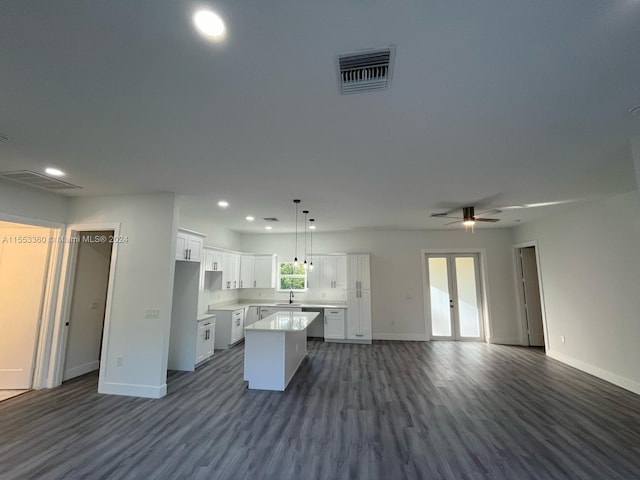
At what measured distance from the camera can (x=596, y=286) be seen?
4.60 meters

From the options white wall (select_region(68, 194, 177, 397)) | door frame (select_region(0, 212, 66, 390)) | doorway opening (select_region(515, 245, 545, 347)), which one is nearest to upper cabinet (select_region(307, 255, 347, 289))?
white wall (select_region(68, 194, 177, 397))

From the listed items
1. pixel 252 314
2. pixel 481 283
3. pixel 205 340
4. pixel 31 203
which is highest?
pixel 31 203

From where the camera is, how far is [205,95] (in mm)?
1923

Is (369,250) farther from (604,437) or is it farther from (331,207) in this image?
(604,437)

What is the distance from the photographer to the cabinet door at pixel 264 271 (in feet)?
24.8

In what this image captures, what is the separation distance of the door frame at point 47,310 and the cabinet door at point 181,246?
1754 mm

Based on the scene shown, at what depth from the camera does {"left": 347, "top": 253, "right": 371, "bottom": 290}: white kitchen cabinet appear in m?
6.99

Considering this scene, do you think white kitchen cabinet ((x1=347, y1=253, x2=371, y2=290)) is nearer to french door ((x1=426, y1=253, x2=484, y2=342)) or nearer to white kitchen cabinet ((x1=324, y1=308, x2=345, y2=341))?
white kitchen cabinet ((x1=324, y1=308, x2=345, y2=341))

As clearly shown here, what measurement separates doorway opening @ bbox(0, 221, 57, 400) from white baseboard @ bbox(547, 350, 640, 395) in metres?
8.84

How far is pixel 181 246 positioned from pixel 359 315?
4442 millimetres

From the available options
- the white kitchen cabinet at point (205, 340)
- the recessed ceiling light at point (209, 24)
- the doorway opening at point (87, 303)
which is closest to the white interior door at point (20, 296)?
the doorway opening at point (87, 303)

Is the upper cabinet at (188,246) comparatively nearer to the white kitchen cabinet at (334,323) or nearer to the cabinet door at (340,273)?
the white kitchen cabinet at (334,323)

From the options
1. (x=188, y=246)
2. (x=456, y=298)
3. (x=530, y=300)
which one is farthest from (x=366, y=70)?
(x=530, y=300)

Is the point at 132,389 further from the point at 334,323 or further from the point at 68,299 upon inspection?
the point at 334,323
